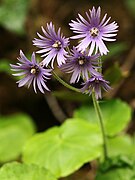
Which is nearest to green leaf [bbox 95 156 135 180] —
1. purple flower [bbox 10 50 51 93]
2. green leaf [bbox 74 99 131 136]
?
green leaf [bbox 74 99 131 136]

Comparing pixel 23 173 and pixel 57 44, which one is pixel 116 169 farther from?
pixel 57 44

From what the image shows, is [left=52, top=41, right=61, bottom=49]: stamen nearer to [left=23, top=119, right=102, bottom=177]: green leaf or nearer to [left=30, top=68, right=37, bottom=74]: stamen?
[left=30, top=68, right=37, bottom=74]: stamen

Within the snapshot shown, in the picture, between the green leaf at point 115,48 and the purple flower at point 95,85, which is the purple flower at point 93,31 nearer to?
the purple flower at point 95,85

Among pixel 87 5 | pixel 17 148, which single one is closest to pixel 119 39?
pixel 87 5

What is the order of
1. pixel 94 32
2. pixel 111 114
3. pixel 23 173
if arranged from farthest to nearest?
pixel 111 114
pixel 23 173
pixel 94 32

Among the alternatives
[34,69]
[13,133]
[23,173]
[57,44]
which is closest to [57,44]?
[57,44]

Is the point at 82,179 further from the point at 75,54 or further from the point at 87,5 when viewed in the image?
the point at 87,5
